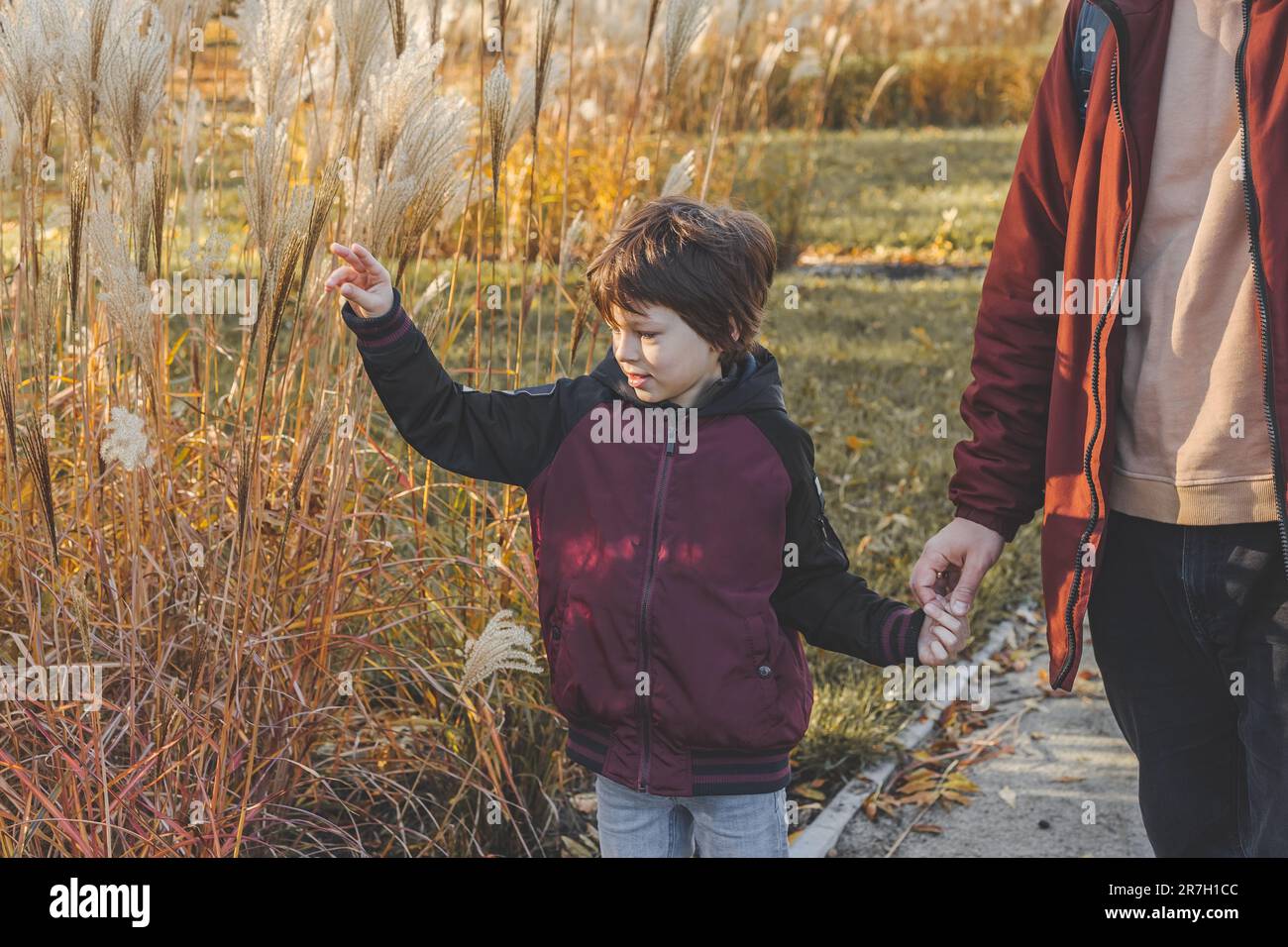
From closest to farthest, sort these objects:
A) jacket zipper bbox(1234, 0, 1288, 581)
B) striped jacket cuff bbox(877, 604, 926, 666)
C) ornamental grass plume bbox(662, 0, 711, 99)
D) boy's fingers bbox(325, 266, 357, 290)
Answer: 1. jacket zipper bbox(1234, 0, 1288, 581)
2. boy's fingers bbox(325, 266, 357, 290)
3. striped jacket cuff bbox(877, 604, 926, 666)
4. ornamental grass plume bbox(662, 0, 711, 99)

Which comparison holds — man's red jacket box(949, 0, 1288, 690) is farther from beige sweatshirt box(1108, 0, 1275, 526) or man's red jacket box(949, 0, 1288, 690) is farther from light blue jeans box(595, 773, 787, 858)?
light blue jeans box(595, 773, 787, 858)

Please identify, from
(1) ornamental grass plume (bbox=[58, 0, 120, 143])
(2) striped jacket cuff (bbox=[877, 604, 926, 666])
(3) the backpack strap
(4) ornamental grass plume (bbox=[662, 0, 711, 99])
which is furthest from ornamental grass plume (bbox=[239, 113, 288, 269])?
(3) the backpack strap

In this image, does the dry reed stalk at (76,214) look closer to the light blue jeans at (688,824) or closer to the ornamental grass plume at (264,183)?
the ornamental grass plume at (264,183)

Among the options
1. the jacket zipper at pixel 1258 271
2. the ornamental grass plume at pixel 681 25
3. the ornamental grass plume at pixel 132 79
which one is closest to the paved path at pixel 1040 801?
the jacket zipper at pixel 1258 271

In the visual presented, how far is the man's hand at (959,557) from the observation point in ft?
7.67

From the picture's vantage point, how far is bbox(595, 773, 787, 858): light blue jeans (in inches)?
91.5

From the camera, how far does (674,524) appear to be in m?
2.26

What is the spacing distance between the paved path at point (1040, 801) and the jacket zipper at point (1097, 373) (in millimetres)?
1412

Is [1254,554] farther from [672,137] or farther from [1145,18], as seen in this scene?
[672,137]

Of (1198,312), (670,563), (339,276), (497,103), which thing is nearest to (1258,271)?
(1198,312)

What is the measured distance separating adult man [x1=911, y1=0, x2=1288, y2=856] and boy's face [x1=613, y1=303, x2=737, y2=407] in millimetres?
498

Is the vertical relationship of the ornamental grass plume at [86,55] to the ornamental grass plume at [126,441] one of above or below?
above

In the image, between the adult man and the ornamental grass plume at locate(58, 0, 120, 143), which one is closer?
the adult man

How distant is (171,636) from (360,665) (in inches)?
18.3
